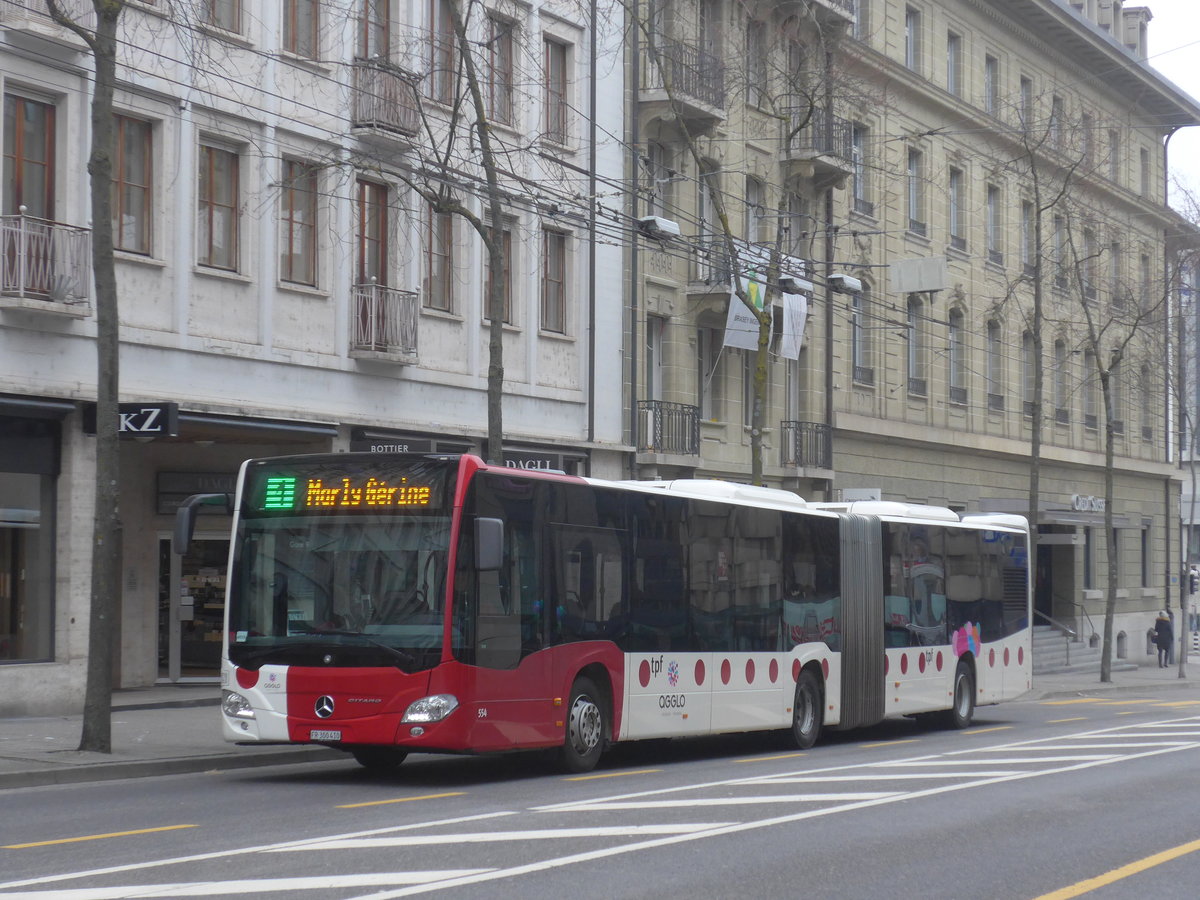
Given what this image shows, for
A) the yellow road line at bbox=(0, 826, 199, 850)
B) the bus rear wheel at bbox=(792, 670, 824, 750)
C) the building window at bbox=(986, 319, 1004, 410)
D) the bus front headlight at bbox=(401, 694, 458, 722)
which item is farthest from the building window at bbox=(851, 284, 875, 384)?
the yellow road line at bbox=(0, 826, 199, 850)

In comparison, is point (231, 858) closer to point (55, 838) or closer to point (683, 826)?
point (55, 838)

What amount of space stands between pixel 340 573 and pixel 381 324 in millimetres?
11779

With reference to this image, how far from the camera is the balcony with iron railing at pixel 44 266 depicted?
20.5 meters

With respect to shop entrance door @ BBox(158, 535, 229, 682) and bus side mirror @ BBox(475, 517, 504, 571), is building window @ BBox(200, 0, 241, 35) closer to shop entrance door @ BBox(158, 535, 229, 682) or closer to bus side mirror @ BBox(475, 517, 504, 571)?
shop entrance door @ BBox(158, 535, 229, 682)

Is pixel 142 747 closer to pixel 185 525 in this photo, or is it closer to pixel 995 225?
pixel 185 525

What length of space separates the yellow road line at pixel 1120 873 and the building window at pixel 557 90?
827 inches

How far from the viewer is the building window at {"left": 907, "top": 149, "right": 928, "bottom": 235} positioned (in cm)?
4350

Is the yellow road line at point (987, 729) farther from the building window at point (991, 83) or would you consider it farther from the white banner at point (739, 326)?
the building window at point (991, 83)

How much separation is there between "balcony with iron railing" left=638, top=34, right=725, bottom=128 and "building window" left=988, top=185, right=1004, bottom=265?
55.3 ft

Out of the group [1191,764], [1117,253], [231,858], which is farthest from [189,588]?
[1117,253]

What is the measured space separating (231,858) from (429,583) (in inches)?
195

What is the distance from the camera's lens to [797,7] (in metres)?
36.4

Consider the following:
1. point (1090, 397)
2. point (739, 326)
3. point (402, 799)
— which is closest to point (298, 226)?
point (739, 326)

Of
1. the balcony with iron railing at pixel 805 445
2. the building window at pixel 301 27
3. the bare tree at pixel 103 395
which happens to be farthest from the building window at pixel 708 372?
the bare tree at pixel 103 395
